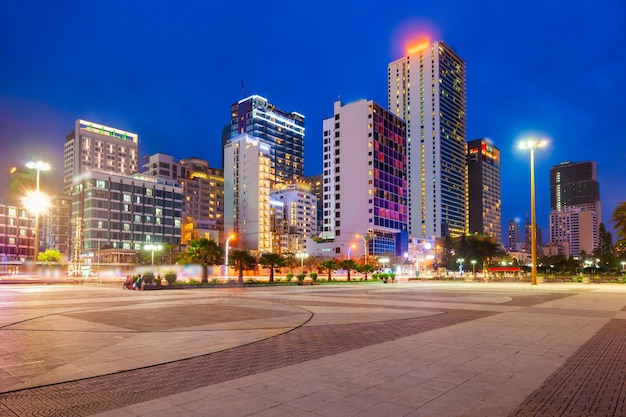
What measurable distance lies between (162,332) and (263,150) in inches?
6847

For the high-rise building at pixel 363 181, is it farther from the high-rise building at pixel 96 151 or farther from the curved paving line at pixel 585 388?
the curved paving line at pixel 585 388

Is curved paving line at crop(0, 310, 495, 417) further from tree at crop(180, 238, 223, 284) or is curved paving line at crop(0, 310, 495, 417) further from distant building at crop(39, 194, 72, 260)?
distant building at crop(39, 194, 72, 260)

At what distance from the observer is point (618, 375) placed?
837cm

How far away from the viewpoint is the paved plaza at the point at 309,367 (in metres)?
6.45

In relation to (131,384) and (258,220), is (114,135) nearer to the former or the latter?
(258,220)

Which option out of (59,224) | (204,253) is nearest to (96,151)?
(59,224)

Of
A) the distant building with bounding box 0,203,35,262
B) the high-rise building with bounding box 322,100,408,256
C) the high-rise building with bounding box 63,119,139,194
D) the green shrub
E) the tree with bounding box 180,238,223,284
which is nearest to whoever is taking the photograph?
the green shrub

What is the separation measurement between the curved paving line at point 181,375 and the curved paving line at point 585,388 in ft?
15.0

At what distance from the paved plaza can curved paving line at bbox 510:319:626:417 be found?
23 mm

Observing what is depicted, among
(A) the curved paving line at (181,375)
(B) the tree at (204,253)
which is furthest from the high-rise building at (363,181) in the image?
(A) the curved paving line at (181,375)

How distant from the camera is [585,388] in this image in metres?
7.45

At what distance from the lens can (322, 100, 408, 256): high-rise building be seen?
152 meters

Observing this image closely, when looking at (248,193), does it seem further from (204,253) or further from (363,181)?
(204,253)

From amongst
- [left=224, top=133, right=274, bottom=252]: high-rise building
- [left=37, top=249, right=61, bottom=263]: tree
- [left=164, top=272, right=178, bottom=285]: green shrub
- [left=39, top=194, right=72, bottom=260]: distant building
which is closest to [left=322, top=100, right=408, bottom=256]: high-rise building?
[left=224, top=133, right=274, bottom=252]: high-rise building
